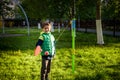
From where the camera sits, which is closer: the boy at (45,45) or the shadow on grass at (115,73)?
the boy at (45,45)

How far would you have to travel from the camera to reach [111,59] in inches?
563

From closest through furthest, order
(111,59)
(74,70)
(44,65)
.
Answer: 1. (44,65)
2. (74,70)
3. (111,59)

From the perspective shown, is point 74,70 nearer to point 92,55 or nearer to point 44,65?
point 44,65

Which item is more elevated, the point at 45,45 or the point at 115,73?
the point at 45,45

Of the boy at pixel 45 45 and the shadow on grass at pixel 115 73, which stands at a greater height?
the boy at pixel 45 45

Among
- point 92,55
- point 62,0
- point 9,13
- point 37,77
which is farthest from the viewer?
point 9,13

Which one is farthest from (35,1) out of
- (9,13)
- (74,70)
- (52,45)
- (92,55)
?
(52,45)

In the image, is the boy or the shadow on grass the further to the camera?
the shadow on grass

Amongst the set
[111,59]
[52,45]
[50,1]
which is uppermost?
[50,1]

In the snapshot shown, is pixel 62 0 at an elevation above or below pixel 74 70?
above

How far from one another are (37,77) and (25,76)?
0.45 meters

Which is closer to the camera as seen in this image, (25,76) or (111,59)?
(25,76)

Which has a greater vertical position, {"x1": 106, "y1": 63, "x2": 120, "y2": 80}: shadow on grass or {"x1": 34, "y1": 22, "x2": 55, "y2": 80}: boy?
{"x1": 34, "y1": 22, "x2": 55, "y2": 80}: boy

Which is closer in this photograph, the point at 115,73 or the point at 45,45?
the point at 45,45
